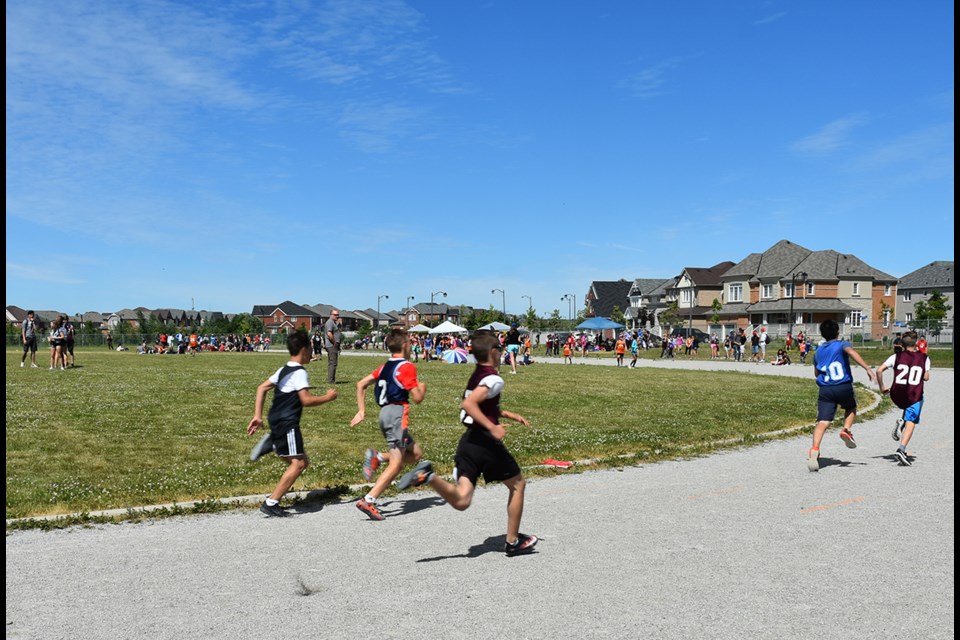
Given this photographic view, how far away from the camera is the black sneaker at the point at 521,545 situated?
18.7ft

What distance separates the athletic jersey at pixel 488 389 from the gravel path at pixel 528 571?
0.99 metres

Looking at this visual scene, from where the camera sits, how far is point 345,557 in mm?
5648

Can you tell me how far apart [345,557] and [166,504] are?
2369 mm

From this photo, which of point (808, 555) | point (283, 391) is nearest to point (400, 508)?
point (283, 391)

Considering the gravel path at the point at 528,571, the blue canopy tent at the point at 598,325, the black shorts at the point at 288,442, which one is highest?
the blue canopy tent at the point at 598,325

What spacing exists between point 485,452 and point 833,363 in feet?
18.3

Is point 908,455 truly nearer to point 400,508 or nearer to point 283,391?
point 400,508

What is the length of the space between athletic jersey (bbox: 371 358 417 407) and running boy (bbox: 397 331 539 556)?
1179mm

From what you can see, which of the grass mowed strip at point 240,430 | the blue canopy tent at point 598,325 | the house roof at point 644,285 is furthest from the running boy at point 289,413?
the house roof at point 644,285

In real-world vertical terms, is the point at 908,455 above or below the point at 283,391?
below

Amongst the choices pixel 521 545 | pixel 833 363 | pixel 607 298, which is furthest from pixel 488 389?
pixel 607 298

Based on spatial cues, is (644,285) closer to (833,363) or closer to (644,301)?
(644,301)

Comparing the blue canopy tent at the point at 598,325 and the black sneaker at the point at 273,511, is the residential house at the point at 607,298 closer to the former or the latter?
the blue canopy tent at the point at 598,325

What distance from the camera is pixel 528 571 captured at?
532 cm
